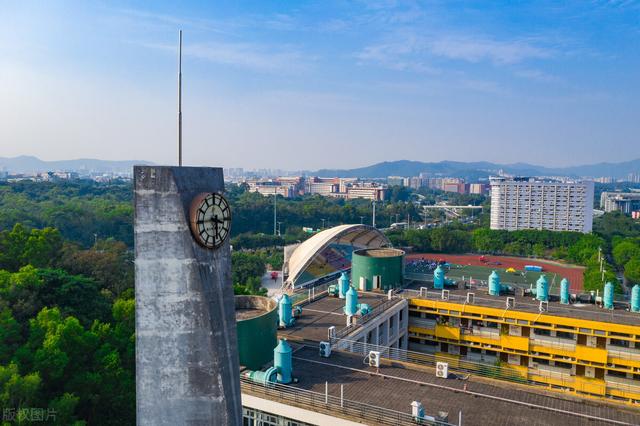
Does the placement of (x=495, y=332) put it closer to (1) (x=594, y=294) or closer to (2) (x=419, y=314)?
(2) (x=419, y=314)

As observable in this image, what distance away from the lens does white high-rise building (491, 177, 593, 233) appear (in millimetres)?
109562

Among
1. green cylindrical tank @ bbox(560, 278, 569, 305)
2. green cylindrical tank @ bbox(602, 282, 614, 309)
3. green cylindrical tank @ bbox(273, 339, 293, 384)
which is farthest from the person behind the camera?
green cylindrical tank @ bbox(560, 278, 569, 305)

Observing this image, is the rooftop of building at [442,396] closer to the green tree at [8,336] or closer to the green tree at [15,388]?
the green tree at [15,388]

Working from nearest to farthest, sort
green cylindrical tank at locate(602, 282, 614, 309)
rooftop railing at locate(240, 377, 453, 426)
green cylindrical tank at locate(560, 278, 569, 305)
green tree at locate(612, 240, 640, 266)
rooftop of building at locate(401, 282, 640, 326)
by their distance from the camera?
rooftop railing at locate(240, 377, 453, 426) < rooftop of building at locate(401, 282, 640, 326) < green cylindrical tank at locate(602, 282, 614, 309) < green cylindrical tank at locate(560, 278, 569, 305) < green tree at locate(612, 240, 640, 266)

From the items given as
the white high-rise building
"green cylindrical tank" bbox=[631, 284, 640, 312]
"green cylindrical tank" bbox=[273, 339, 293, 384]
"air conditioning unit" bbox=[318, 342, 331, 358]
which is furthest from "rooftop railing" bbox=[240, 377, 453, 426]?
the white high-rise building

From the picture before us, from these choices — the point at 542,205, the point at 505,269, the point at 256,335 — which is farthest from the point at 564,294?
the point at 542,205

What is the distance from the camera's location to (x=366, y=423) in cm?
1423

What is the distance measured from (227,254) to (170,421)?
333 cm

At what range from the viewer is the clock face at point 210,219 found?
915 cm

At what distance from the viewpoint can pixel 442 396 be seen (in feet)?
54.7

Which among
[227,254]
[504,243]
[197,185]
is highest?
[197,185]

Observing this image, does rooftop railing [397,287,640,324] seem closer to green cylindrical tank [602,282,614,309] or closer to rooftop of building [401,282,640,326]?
rooftop of building [401,282,640,326]

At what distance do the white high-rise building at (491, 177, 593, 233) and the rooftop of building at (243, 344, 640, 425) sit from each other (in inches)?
4083

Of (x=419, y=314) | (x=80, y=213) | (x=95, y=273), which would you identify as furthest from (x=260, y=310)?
(x=80, y=213)
